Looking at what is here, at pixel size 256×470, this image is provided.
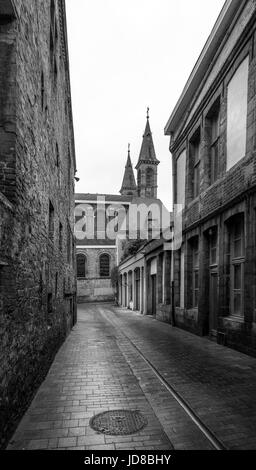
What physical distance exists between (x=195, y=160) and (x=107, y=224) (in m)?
40.4

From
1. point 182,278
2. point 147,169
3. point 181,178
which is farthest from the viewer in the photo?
point 147,169

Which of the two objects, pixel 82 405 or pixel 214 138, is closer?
pixel 82 405

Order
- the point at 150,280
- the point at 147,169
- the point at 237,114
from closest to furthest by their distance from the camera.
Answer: the point at 237,114, the point at 150,280, the point at 147,169

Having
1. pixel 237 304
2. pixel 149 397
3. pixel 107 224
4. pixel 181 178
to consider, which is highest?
pixel 107 224

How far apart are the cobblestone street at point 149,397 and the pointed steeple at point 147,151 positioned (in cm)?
5151

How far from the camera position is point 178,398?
19.3ft

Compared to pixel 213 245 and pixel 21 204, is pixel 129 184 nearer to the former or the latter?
A: pixel 213 245

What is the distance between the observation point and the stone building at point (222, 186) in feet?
29.8

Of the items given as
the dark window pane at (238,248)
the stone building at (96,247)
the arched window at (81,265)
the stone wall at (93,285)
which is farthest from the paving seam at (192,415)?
the arched window at (81,265)

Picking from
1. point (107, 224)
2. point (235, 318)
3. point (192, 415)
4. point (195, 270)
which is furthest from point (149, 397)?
point (107, 224)

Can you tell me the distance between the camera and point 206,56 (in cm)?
1193

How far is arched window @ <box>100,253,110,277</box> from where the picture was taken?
48.2 m

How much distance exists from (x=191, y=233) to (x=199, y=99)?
5.08 m

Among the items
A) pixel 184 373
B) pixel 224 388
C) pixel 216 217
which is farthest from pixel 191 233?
pixel 224 388
